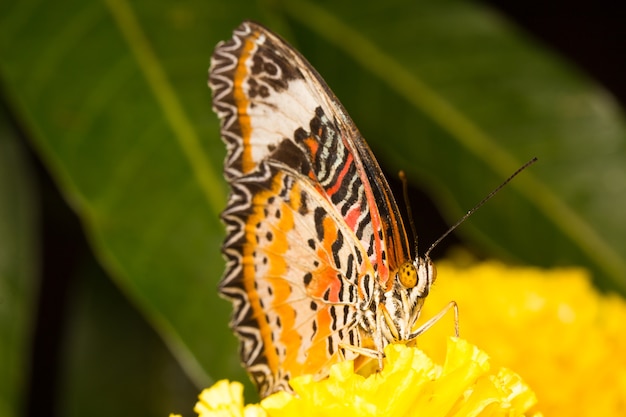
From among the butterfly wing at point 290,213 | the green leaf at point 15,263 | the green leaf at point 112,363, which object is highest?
the butterfly wing at point 290,213

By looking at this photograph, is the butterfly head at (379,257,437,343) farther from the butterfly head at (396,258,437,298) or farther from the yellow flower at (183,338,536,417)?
the yellow flower at (183,338,536,417)

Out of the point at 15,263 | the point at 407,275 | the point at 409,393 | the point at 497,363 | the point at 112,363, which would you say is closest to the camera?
the point at 409,393

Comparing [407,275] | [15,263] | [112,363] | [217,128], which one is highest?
[407,275]

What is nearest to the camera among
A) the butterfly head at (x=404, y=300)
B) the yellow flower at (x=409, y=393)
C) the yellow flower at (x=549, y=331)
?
the yellow flower at (x=409, y=393)

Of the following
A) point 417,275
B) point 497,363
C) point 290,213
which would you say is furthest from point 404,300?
point 497,363

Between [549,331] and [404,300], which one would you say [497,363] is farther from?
[404,300]

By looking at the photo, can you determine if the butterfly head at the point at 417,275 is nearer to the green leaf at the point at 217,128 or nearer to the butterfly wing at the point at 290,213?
the butterfly wing at the point at 290,213

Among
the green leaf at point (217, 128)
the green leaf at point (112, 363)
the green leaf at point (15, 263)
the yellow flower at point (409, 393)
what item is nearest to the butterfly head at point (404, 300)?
the yellow flower at point (409, 393)

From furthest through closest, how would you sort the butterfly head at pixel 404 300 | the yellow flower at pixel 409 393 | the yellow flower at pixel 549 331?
the yellow flower at pixel 549 331 < the butterfly head at pixel 404 300 < the yellow flower at pixel 409 393

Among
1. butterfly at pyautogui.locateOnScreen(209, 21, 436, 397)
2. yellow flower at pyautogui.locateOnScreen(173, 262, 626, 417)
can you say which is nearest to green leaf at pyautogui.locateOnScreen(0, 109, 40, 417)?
butterfly at pyautogui.locateOnScreen(209, 21, 436, 397)
